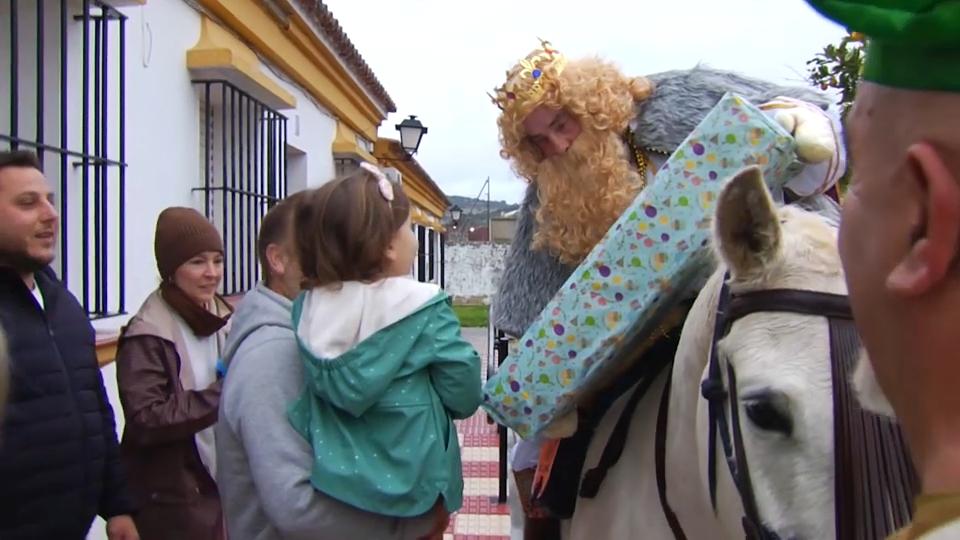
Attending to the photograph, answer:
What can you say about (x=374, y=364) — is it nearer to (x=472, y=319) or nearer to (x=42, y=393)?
(x=42, y=393)

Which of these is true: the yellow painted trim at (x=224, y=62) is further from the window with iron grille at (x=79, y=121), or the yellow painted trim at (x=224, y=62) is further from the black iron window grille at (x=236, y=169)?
the window with iron grille at (x=79, y=121)

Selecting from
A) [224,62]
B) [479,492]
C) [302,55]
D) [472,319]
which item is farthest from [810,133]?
[472,319]

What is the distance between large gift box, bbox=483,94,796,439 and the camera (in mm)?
1621

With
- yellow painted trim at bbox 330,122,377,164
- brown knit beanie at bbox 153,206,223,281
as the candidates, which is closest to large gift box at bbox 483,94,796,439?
brown knit beanie at bbox 153,206,223,281

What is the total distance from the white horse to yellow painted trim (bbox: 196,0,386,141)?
406cm

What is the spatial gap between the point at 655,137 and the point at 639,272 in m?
0.67

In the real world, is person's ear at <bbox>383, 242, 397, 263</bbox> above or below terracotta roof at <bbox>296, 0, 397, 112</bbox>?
below

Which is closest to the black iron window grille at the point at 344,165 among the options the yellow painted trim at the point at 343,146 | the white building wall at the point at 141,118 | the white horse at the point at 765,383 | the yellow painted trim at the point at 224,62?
the yellow painted trim at the point at 343,146

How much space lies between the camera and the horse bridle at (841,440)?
3.36 ft

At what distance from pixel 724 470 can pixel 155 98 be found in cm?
363

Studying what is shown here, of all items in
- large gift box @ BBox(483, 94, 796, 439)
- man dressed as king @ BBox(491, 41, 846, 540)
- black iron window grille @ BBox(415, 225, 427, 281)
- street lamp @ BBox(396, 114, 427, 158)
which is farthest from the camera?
black iron window grille @ BBox(415, 225, 427, 281)

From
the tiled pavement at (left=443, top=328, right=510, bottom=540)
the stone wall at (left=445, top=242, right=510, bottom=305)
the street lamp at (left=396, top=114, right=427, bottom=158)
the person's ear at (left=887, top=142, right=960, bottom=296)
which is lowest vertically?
the tiled pavement at (left=443, top=328, right=510, bottom=540)

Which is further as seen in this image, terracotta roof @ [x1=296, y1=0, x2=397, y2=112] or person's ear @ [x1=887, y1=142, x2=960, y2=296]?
terracotta roof @ [x1=296, y1=0, x2=397, y2=112]

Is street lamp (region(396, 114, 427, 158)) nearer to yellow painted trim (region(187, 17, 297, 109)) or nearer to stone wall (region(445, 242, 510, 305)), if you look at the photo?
yellow painted trim (region(187, 17, 297, 109))
